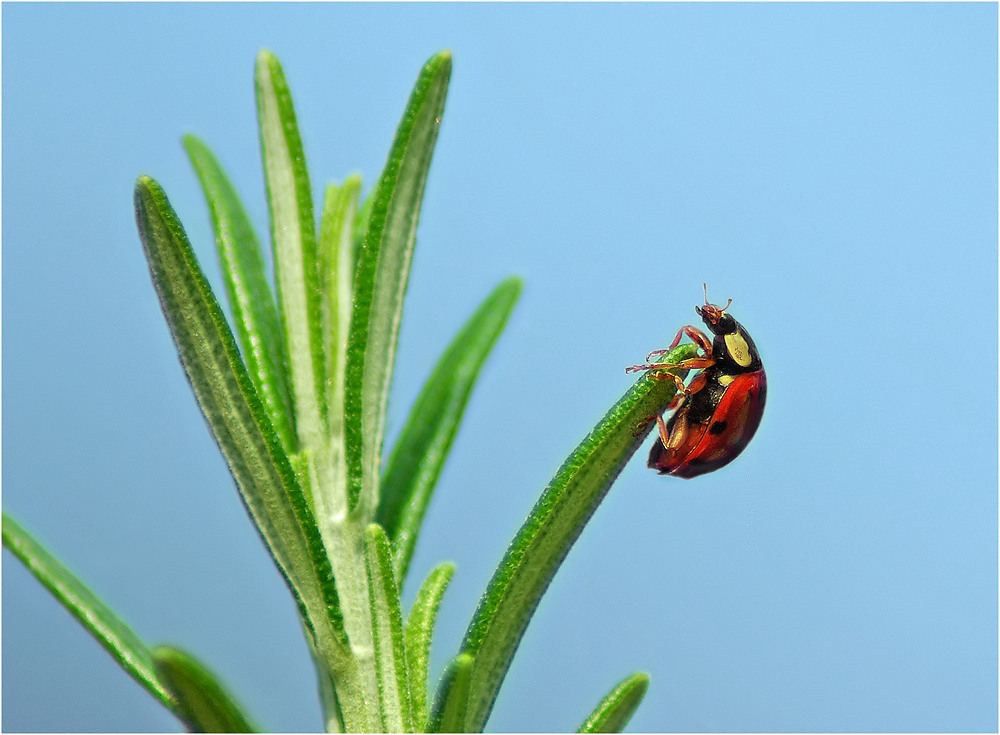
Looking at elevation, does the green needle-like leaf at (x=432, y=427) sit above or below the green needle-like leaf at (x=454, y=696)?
above

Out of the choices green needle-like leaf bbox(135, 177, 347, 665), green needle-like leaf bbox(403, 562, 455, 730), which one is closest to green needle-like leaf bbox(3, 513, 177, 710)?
green needle-like leaf bbox(135, 177, 347, 665)

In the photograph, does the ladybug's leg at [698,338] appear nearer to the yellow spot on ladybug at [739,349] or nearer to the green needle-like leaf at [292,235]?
the yellow spot on ladybug at [739,349]

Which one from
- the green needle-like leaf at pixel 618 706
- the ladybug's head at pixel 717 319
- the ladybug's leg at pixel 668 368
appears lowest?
the green needle-like leaf at pixel 618 706

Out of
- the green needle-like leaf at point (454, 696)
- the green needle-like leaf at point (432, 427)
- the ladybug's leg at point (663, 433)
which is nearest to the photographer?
the green needle-like leaf at point (454, 696)

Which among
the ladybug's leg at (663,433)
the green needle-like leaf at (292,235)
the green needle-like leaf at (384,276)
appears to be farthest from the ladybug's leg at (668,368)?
the green needle-like leaf at (292,235)

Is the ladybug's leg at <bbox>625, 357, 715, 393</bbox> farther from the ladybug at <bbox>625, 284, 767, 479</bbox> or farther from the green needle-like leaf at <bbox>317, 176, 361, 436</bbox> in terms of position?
the green needle-like leaf at <bbox>317, 176, 361, 436</bbox>

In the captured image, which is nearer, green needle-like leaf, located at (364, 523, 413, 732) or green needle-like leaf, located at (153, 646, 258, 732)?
green needle-like leaf, located at (153, 646, 258, 732)

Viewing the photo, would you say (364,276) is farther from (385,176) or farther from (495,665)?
(495,665)

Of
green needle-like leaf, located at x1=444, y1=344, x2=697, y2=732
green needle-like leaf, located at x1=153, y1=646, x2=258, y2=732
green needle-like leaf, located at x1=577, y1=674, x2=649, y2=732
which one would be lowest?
green needle-like leaf, located at x1=153, y1=646, x2=258, y2=732

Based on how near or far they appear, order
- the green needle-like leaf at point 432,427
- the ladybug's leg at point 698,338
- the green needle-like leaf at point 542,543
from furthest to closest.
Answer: the ladybug's leg at point 698,338, the green needle-like leaf at point 432,427, the green needle-like leaf at point 542,543
